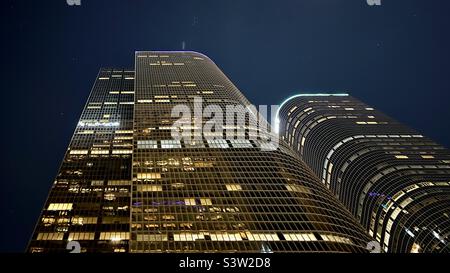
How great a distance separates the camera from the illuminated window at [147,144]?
431 ft

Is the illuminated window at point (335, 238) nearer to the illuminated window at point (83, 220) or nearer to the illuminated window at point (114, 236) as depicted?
the illuminated window at point (114, 236)

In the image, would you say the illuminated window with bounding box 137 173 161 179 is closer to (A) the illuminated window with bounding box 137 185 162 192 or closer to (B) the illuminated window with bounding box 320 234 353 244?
(A) the illuminated window with bounding box 137 185 162 192

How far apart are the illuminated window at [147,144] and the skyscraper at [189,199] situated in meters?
0.33

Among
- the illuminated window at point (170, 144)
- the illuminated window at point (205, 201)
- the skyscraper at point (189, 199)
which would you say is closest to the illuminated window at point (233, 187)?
the skyscraper at point (189, 199)

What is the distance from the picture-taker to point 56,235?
99.5 meters

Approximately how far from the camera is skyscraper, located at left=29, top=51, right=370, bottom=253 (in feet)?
293

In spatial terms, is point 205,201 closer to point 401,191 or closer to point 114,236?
point 114,236

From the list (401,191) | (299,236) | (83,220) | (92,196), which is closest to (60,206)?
(83,220)

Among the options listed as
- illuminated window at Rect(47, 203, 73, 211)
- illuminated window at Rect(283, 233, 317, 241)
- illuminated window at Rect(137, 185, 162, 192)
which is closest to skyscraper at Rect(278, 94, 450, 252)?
illuminated window at Rect(283, 233, 317, 241)

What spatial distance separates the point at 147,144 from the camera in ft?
438

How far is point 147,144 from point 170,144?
7.55 metres

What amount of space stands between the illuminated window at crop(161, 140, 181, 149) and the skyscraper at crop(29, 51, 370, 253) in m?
0.33
